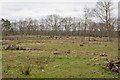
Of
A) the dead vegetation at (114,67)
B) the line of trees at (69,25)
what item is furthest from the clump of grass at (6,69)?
the line of trees at (69,25)

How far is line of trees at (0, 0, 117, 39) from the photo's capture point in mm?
47938

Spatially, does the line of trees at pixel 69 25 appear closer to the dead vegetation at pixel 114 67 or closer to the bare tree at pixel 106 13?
the bare tree at pixel 106 13

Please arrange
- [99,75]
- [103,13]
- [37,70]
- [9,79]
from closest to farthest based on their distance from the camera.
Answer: [9,79] → [99,75] → [37,70] → [103,13]

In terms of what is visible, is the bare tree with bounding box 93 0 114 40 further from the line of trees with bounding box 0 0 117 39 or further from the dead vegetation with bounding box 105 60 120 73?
the dead vegetation with bounding box 105 60 120 73

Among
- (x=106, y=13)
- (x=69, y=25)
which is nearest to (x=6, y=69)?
(x=106, y=13)

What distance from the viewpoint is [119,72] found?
10.8 meters

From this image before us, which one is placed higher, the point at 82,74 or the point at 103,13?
the point at 103,13

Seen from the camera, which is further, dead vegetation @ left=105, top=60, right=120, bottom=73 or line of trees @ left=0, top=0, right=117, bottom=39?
line of trees @ left=0, top=0, right=117, bottom=39

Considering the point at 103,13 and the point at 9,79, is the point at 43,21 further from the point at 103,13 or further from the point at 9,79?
the point at 9,79

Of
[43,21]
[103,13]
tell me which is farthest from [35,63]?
[43,21]

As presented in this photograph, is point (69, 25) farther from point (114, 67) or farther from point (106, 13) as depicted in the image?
point (114, 67)

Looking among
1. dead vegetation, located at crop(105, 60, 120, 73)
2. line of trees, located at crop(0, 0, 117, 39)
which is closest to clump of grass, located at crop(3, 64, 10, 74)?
dead vegetation, located at crop(105, 60, 120, 73)

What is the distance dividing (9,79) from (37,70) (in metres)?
1.88

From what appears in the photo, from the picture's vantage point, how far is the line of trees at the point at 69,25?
4794 centimetres
